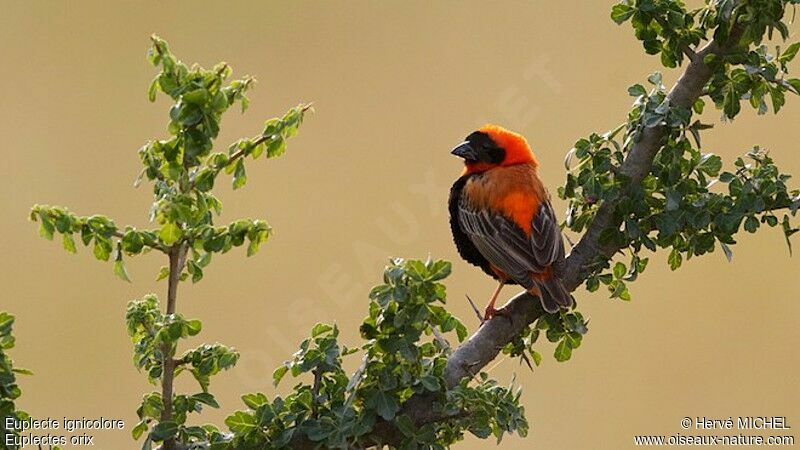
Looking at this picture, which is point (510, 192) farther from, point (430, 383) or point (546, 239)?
point (430, 383)

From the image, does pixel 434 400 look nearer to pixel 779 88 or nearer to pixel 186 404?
pixel 186 404

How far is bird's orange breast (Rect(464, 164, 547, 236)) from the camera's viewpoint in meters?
4.20

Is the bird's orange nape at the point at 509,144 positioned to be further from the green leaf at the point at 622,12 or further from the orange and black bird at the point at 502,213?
the green leaf at the point at 622,12

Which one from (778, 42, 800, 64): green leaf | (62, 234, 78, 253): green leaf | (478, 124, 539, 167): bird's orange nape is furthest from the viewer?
(478, 124, 539, 167): bird's orange nape

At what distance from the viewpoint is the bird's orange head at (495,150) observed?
15.3ft

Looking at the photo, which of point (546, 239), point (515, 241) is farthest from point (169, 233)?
point (515, 241)

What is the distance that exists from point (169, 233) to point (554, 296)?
Result: 1.17m

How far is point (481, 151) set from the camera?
4711 mm

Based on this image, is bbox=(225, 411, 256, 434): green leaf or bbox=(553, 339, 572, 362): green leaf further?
bbox=(553, 339, 572, 362): green leaf

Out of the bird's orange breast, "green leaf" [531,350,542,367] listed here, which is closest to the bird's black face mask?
the bird's orange breast

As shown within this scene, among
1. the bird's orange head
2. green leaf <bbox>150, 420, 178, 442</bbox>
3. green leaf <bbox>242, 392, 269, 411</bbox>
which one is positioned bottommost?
green leaf <bbox>150, 420, 178, 442</bbox>

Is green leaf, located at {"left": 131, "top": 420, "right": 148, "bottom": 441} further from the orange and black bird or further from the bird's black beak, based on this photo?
the bird's black beak

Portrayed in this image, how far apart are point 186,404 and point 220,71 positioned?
74 centimetres

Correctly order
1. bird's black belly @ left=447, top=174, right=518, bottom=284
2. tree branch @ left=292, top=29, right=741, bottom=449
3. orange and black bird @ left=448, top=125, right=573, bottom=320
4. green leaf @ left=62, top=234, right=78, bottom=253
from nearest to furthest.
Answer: green leaf @ left=62, top=234, right=78, bottom=253 < tree branch @ left=292, top=29, right=741, bottom=449 < orange and black bird @ left=448, top=125, right=573, bottom=320 < bird's black belly @ left=447, top=174, right=518, bottom=284
